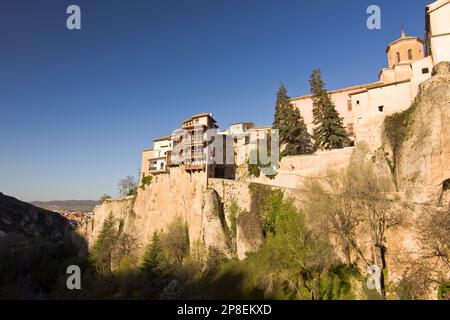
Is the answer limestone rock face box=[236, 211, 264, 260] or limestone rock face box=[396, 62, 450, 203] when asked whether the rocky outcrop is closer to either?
limestone rock face box=[396, 62, 450, 203]

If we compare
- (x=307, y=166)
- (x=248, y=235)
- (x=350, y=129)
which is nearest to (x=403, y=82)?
(x=350, y=129)

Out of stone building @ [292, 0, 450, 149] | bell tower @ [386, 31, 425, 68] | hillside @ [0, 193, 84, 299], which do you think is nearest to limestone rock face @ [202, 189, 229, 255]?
stone building @ [292, 0, 450, 149]

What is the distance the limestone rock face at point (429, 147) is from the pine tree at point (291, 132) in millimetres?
15481

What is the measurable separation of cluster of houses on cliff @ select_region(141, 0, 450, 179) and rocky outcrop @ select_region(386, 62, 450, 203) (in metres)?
3.98

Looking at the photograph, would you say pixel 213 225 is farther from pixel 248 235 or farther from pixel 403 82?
pixel 403 82

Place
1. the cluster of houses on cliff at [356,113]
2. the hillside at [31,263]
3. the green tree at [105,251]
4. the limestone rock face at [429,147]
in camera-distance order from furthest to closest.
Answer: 1. the hillside at [31,263]
2. the green tree at [105,251]
3. the cluster of houses on cliff at [356,113]
4. the limestone rock face at [429,147]

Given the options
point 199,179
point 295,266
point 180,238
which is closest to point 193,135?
point 199,179

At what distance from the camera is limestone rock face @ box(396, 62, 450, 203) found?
24.4 m

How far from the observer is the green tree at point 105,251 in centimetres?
4581

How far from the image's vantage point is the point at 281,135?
145 ft

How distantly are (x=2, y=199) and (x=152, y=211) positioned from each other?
91.3 m

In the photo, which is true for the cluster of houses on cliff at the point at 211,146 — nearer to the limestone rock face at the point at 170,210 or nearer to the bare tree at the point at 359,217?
the limestone rock face at the point at 170,210

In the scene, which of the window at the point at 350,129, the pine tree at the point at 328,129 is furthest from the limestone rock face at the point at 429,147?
the window at the point at 350,129
